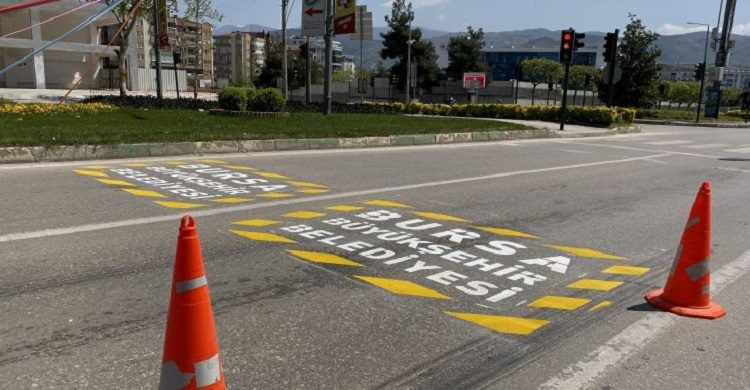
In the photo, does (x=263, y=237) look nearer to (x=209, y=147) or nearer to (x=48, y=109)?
(x=209, y=147)

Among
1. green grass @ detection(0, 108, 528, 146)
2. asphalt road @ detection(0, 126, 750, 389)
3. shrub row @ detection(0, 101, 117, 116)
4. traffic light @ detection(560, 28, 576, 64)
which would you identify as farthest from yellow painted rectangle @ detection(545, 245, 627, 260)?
traffic light @ detection(560, 28, 576, 64)

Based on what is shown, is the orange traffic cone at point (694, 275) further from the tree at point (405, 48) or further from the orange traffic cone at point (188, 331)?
the tree at point (405, 48)

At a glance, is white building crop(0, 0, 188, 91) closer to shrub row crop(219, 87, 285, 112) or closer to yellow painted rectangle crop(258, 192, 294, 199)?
shrub row crop(219, 87, 285, 112)

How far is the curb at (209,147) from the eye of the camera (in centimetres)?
970

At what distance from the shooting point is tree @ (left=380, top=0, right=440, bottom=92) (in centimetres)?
7500

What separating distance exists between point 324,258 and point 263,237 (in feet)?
2.79

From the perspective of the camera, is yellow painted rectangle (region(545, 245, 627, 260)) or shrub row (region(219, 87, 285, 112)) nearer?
yellow painted rectangle (region(545, 245, 627, 260))

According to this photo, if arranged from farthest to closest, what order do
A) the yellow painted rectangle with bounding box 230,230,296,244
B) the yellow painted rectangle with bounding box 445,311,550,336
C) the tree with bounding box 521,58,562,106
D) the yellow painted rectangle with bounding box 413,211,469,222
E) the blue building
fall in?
the blue building < the tree with bounding box 521,58,562,106 < the yellow painted rectangle with bounding box 413,211,469,222 < the yellow painted rectangle with bounding box 230,230,296,244 < the yellow painted rectangle with bounding box 445,311,550,336

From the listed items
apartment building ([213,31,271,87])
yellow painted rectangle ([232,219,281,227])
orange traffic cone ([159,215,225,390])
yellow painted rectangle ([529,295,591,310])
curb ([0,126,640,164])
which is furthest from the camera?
apartment building ([213,31,271,87])

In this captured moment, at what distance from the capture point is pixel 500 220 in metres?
7.00

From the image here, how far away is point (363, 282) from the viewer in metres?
4.61

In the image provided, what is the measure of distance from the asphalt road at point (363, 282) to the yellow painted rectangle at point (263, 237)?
0.09 feet

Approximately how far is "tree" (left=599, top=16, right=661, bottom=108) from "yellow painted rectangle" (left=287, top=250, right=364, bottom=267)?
41.3 metres

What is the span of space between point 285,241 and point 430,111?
2990 centimetres
